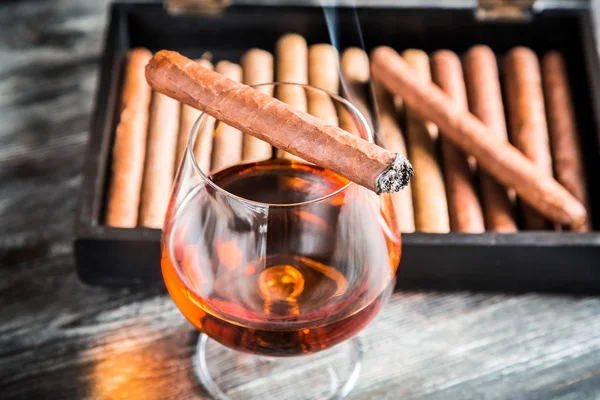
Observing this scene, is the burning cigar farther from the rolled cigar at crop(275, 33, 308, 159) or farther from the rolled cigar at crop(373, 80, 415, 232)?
the rolled cigar at crop(275, 33, 308, 159)

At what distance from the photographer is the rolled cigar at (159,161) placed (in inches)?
39.4

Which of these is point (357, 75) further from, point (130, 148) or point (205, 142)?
point (205, 142)

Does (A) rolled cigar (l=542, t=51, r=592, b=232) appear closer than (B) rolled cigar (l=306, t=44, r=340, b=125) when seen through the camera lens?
Yes

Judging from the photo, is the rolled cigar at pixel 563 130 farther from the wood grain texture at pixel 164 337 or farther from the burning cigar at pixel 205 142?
the burning cigar at pixel 205 142

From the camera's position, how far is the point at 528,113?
1.14 metres

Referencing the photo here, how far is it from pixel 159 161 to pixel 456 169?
0.43 metres

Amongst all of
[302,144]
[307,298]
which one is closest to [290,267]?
[307,298]

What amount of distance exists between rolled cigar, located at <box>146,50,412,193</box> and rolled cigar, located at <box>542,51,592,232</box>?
505 millimetres

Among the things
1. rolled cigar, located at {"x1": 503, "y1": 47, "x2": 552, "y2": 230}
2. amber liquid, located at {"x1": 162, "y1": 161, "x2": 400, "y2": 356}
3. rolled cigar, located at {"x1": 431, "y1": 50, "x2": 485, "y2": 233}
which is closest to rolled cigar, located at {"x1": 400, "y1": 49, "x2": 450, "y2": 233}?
rolled cigar, located at {"x1": 431, "y1": 50, "x2": 485, "y2": 233}

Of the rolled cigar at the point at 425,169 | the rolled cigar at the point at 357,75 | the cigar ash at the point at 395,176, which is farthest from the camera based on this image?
the rolled cigar at the point at 357,75

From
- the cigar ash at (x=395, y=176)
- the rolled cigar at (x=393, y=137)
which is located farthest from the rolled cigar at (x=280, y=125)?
the rolled cigar at (x=393, y=137)

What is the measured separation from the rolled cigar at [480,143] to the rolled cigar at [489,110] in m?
0.02

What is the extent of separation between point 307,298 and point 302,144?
0.19 metres

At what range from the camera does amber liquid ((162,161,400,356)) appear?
0.70 m
